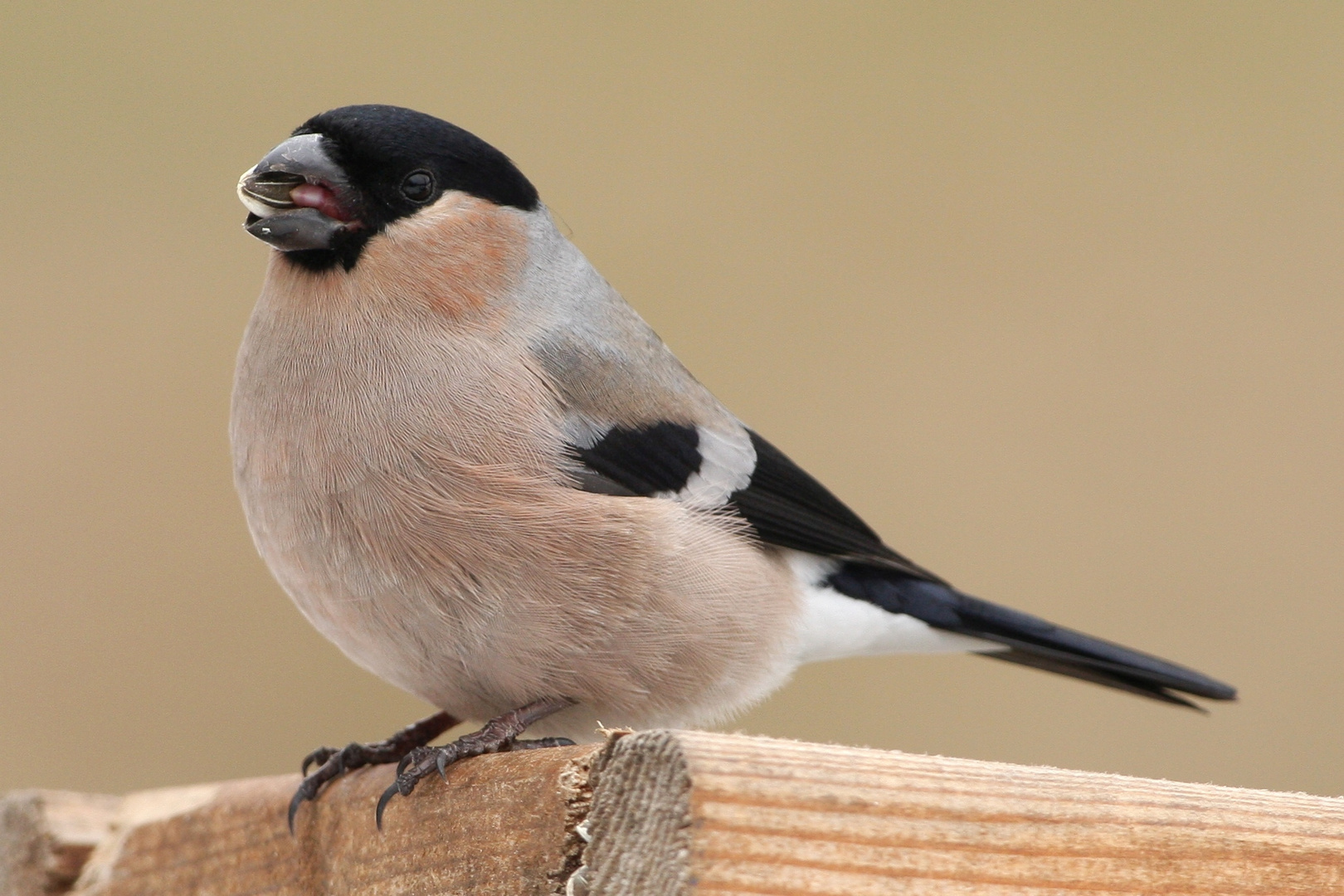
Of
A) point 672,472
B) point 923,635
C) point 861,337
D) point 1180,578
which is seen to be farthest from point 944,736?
point 672,472

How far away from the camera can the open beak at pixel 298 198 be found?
6.44ft

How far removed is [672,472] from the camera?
206 cm

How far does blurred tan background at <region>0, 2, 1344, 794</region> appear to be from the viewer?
375cm

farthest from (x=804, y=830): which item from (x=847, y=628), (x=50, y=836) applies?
(x=50, y=836)

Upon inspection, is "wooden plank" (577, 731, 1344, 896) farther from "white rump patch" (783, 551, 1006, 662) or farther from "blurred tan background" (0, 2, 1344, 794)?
"blurred tan background" (0, 2, 1344, 794)

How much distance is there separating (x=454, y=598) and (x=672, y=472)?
0.42 meters

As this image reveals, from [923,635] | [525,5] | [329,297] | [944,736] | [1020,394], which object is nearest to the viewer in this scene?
[329,297]

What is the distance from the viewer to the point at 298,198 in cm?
198

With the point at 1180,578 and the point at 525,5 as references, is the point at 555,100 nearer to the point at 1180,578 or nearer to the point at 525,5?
the point at 525,5

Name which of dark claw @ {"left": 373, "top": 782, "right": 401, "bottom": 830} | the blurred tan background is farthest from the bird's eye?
the blurred tan background

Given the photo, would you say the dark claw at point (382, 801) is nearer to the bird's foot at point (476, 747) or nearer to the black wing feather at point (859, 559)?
the bird's foot at point (476, 747)

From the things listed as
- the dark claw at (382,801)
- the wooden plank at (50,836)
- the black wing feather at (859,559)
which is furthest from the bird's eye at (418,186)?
the wooden plank at (50,836)

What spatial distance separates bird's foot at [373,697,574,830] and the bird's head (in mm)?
638

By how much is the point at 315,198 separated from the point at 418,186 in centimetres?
14
